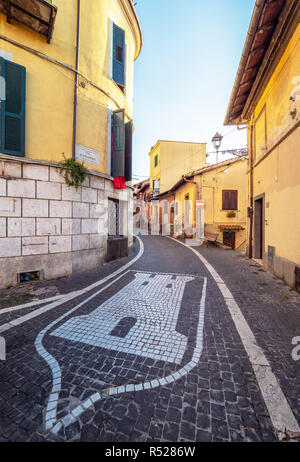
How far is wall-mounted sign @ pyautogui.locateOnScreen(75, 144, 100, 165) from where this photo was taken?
6.40 meters

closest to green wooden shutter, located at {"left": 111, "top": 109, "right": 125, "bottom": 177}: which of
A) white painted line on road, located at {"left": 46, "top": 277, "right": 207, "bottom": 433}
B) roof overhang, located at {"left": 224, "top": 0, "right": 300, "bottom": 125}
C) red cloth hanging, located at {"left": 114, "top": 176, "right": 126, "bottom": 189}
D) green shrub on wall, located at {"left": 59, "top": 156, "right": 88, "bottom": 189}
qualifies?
red cloth hanging, located at {"left": 114, "top": 176, "right": 126, "bottom": 189}

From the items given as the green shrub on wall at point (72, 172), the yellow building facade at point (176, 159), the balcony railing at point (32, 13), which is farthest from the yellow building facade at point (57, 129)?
the yellow building facade at point (176, 159)

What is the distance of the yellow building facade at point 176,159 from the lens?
81.7ft

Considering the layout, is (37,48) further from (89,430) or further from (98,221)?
(89,430)

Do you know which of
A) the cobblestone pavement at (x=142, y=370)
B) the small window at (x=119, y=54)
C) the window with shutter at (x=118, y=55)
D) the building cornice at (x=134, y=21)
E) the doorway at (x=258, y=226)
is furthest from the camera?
the doorway at (x=258, y=226)

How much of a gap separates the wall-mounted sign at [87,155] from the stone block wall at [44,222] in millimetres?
541

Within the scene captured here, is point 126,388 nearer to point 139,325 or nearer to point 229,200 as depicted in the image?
point 139,325

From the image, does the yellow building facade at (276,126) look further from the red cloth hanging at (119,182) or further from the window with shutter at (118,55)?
the red cloth hanging at (119,182)

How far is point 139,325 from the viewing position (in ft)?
10.4

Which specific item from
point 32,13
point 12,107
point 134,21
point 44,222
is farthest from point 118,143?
point 134,21

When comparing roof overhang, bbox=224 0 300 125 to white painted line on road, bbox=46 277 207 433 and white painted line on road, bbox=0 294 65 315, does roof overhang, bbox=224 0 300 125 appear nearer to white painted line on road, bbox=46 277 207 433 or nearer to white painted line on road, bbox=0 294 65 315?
white painted line on road, bbox=46 277 207 433

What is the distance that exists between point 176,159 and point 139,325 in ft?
80.3

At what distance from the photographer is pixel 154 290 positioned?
15.6 feet

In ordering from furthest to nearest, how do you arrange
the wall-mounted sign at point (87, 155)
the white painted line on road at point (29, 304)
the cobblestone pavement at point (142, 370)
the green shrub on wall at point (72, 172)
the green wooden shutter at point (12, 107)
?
1. the wall-mounted sign at point (87, 155)
2. the green shrub on wall at point (72, 172)
3. the green wooden shutter at point (12, 107)
4. the white painted line on road at point (29, 304)
5. the cobblestone pavement at point (142, 370)
